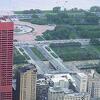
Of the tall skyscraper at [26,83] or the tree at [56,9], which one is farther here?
the tree at [56,9]

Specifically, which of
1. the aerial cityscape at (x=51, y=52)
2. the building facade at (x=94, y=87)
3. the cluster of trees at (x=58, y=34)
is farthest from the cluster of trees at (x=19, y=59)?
the building facade at (x=94, y=87)

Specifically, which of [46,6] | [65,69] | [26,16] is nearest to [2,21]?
[65,69]

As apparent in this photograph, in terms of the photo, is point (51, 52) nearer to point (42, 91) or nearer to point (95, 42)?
point (95, 42)

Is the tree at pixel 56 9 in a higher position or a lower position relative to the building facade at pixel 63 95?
higher

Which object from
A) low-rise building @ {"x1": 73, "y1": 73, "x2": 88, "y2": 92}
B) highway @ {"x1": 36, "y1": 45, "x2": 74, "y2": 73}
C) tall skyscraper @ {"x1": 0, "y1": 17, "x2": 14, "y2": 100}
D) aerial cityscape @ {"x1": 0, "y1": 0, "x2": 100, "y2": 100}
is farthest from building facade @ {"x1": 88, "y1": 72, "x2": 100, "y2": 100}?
tall skyscraper @ {"x1": 0, "y1": 17, "x2": 14, "y2": 100}

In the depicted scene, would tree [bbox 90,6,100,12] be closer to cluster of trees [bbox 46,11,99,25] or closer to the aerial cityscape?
the aerial cityscape

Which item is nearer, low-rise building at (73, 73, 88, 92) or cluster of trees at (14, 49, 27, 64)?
low-rise building at (73, 73, 88, 92)

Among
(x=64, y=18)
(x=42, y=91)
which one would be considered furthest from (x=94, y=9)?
(x=42, y=91)

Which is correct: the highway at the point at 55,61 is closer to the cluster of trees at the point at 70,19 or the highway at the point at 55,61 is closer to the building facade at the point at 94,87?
the building facade at the point at 94,87
